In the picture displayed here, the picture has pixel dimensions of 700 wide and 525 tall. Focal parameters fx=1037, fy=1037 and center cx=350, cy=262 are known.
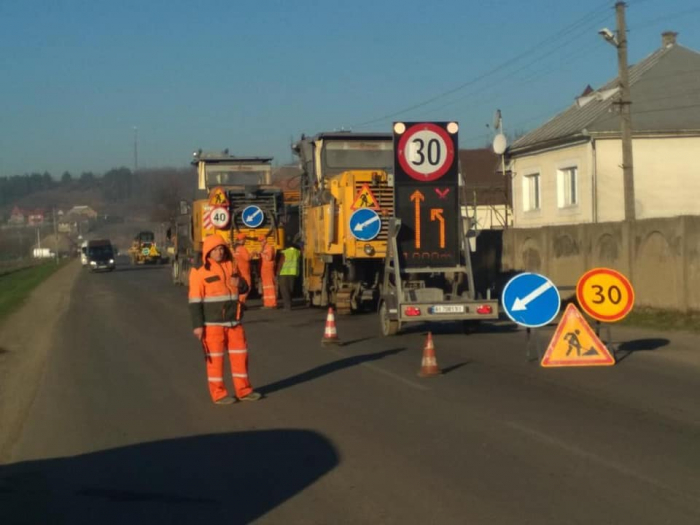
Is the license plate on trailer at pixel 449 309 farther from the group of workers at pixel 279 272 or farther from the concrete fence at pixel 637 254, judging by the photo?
the group of workers at pixel 279 272

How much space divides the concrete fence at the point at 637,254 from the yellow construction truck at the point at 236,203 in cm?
743

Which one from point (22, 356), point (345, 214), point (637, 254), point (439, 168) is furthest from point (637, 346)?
point (22, 356)

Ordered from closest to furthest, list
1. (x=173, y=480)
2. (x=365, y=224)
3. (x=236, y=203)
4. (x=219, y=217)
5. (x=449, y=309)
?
(x=173, y=480) → (x=449, y=309) → (x=365, y=224) → (x=219, y=217) → (x=236, y=203)

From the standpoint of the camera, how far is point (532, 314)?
13.6 m

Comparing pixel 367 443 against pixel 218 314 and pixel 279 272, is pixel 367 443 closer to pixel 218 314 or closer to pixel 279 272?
pixel 218 314

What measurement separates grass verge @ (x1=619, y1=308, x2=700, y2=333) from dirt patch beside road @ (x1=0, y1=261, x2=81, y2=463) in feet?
34.6

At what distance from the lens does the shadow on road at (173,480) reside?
276 inches

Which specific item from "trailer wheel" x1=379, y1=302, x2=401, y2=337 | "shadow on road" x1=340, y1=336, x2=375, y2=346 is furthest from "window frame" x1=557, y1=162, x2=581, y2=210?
"shadow on road" x1=340, y1=336, x2=375, y2=346

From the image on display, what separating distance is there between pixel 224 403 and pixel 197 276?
140 centimetres

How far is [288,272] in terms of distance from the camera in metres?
25.2

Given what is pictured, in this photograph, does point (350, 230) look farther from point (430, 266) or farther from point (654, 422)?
point (654, 422)

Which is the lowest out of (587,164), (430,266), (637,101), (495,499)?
(495,499)

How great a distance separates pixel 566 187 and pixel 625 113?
1393 centimetres

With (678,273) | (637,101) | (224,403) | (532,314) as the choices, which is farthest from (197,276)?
(637,101)
